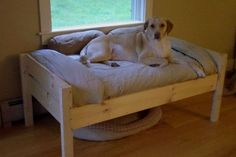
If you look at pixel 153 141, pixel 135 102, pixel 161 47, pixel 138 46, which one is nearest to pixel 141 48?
pixel 138 46

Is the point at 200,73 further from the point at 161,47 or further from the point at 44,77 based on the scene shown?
the point at 44,77

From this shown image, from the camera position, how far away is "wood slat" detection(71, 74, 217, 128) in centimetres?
190

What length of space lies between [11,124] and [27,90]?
13.5 inches

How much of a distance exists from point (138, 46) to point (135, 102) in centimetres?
67

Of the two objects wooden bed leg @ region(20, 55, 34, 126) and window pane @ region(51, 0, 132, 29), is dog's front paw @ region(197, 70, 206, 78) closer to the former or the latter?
window pane @ region(51, 0, 132, 29)

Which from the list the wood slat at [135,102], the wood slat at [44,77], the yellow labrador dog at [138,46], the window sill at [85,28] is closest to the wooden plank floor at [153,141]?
the wood slat at [135,102]

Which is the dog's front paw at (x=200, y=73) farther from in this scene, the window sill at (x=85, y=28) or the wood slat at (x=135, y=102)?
the window sill at (x=85, y=28)

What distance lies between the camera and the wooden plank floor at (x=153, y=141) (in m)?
2.19

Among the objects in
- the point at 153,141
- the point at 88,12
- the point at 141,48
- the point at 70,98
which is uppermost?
→ the point at 88,12

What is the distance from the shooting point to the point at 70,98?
1.78m

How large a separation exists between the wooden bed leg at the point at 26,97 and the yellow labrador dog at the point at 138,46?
1.53 feet

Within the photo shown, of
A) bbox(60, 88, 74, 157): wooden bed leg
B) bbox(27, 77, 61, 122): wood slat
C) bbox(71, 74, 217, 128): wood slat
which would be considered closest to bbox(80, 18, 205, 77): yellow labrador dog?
bbox(71, 74, 217, 128): wood slat

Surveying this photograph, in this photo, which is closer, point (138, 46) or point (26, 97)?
→ point (26, 97)

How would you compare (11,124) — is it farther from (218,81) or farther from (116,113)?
(218,81)
